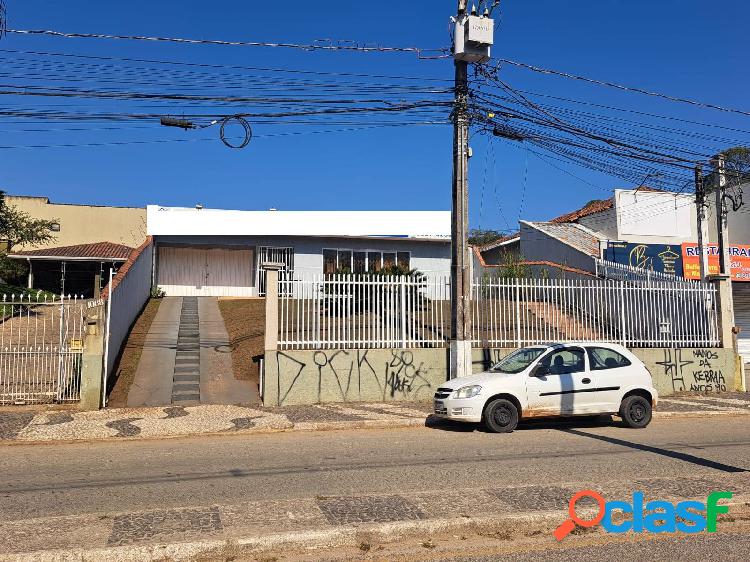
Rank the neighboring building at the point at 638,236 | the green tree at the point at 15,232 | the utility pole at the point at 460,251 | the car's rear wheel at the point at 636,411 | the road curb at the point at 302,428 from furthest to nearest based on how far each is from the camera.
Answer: the neighboring building at the point at 638,236 → the green tree at the point at 15,232 → the utility pole at the point at 460,251 → the car's rear wheel at the point at 636,411 → the road curb at the point at 302,428

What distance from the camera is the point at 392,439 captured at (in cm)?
990

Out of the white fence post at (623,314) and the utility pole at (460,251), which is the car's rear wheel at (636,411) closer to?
the utility pole at (460,251)

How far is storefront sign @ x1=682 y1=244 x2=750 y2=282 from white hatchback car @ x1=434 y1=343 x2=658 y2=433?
18238 mm

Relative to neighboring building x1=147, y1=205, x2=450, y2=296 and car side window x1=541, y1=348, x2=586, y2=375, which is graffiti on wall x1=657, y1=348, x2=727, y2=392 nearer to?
car side window x1=541, y1=348, x2=586, y2=375

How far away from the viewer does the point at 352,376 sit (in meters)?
13.5

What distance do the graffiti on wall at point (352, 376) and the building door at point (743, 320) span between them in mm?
12773

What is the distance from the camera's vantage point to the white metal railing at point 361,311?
13289 mm

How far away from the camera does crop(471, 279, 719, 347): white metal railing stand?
1460cm

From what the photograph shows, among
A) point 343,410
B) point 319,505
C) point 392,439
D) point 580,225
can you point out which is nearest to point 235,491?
point 319,505

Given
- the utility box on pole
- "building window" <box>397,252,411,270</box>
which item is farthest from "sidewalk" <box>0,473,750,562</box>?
"building window" <box>397,252,411,270</box>

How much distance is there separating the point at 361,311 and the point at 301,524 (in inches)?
334

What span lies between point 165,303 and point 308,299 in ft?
40.2

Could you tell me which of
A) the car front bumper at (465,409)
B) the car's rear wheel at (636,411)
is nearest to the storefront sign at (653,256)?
the car's rear wheel at (636,411)

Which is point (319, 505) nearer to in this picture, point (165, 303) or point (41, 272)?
point (165, 303)
